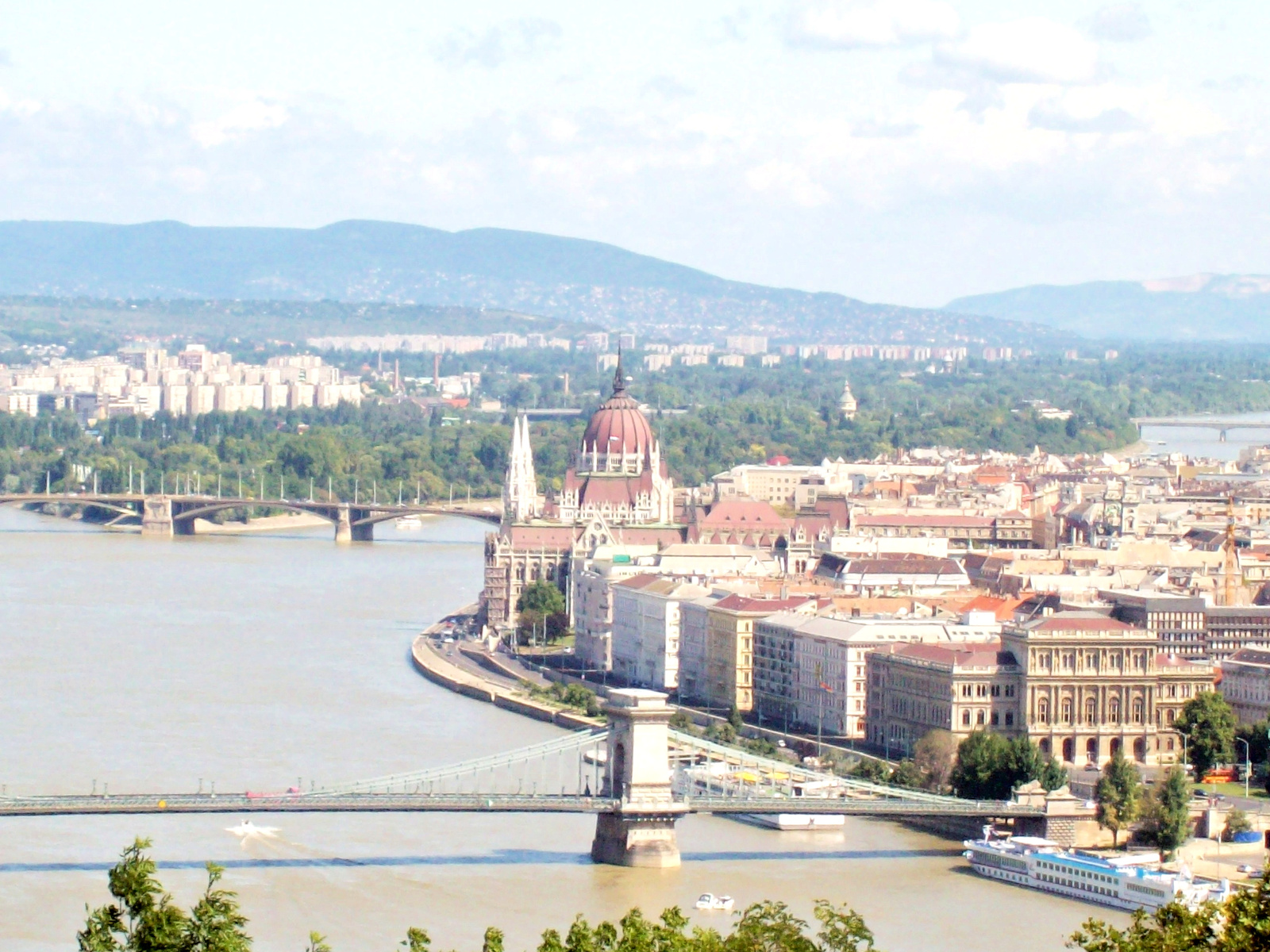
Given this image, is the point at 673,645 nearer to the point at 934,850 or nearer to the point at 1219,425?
the point at 934,850

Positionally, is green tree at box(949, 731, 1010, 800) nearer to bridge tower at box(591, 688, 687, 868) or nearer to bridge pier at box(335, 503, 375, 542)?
bridge tower at box(591, 688, 687, 868)

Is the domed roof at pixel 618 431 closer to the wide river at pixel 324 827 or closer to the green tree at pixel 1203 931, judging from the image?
the wide river at pixel 324 827

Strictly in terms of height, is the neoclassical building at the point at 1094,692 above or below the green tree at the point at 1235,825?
above

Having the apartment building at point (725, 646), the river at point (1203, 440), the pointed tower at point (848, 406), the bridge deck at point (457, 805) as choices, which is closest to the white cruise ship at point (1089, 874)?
the bridge deck at point (457, 805)

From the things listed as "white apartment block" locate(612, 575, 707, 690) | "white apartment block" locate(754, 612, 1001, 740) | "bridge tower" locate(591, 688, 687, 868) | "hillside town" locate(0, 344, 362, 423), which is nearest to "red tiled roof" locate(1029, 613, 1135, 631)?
"white apartment block" locate(754, 612, 1001, 740)

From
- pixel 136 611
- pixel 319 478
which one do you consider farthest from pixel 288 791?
pixel 319 478

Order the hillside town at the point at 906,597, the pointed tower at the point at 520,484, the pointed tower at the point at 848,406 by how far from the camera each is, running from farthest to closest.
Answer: the pointed tower at the point at 848,406, the pointed tower at the point at 520,484, the hillside town at the point at 906,597
